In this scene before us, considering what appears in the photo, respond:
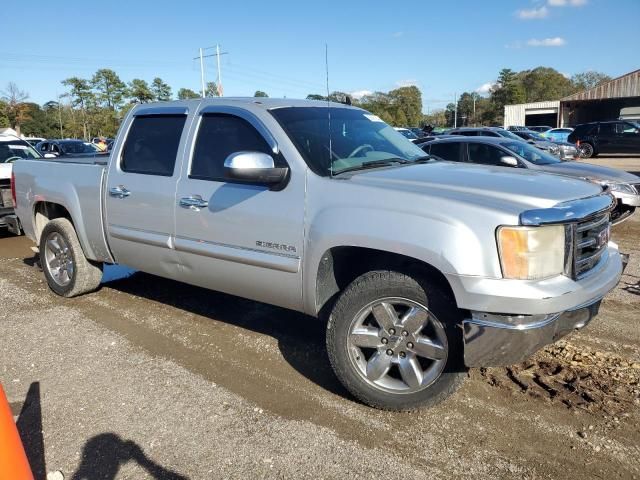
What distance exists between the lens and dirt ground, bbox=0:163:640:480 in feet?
9.36

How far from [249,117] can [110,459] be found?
2384mm

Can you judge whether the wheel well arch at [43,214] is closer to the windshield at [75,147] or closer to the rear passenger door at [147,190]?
the rear passenger door at [147,190]

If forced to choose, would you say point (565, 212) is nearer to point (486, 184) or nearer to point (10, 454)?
point (486, 184)

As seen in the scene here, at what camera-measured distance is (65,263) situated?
18.6 ft

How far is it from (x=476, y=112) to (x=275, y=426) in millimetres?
97934

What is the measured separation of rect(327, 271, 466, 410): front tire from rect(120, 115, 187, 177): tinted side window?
Result: 2007 millimetres

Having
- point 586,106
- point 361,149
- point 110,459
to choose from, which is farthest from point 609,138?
point 586,106

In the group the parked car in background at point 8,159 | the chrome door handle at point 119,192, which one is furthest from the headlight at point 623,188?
the parked car in background at point 8,159

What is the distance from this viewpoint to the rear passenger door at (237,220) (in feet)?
11.8

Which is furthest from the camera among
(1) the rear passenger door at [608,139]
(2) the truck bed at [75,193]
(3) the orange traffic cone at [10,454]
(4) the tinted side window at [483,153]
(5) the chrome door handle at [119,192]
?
(1) the rear passenger door at [608,139]

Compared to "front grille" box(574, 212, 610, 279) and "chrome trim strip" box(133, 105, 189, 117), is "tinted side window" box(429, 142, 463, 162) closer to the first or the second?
"chrome trim strip" box(133, 105, 189, 117)

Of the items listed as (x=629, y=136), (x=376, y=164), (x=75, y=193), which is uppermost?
(x=376, y=164)

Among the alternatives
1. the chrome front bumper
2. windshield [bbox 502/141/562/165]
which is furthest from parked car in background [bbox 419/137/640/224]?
the chrome front bumper

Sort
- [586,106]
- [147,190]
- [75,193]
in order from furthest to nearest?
[586,106]
[75,193]
[147,190]
